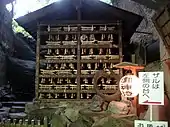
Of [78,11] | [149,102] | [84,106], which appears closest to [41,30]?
[78,11]

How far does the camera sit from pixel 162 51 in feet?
21.5

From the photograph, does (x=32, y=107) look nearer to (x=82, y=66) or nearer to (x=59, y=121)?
(x=59, y=121)

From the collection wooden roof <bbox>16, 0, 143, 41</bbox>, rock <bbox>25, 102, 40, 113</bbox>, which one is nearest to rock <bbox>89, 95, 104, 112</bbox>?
rock <bbox>25, 102, 40, 113</bbox>

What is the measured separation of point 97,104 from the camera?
28.5ft

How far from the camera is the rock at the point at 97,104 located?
28.2 feet

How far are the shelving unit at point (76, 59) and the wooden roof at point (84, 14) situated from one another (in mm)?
402

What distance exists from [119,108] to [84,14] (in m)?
4.28

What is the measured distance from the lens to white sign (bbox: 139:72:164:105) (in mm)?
4102

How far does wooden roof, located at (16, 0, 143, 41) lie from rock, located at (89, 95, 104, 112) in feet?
10.1

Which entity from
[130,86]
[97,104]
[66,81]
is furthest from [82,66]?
[130,86]

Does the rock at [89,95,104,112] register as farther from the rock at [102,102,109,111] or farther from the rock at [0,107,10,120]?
the rock at [0,107,10,120]

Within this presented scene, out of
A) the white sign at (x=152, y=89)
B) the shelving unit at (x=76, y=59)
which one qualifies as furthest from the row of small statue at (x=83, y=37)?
the white sign at (x=152, y=89)

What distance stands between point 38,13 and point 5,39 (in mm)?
7501

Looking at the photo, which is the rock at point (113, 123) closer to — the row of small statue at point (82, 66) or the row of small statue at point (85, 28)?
the row of small statue at point (82, 66)
